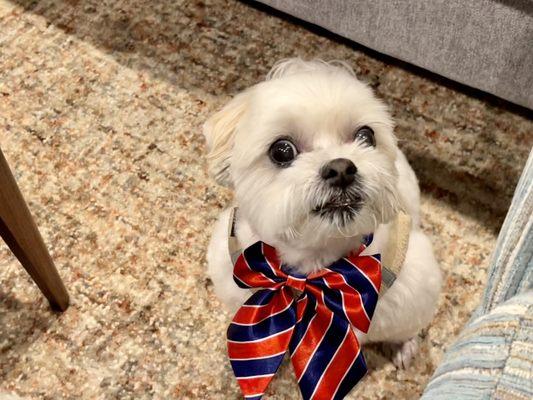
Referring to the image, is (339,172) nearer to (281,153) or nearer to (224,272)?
(281,153)

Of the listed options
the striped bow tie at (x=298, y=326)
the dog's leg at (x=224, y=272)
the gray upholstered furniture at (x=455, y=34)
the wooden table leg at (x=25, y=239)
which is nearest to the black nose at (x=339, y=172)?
the striped bow tie at (x=298, y=326)

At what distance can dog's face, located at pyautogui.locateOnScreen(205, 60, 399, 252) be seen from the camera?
797 millimetres

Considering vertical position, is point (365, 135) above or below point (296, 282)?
above

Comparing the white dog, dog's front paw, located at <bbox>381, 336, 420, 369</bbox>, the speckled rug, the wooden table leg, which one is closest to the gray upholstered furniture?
the speckled rug

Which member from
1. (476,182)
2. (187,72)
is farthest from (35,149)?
(476,182)

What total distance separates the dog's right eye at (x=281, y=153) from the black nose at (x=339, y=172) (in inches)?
2.3

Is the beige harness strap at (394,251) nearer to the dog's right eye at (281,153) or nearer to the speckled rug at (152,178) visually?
the dog's right eye at (281,153)

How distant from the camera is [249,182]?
846mm

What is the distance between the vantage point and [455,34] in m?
1.28

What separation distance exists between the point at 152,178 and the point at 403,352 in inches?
26.5

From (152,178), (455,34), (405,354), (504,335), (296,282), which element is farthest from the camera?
(152,178)

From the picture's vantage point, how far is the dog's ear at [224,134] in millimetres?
878

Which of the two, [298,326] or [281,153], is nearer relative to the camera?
[281,153]

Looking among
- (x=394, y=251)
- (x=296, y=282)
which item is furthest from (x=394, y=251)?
(x=296, y=282)
